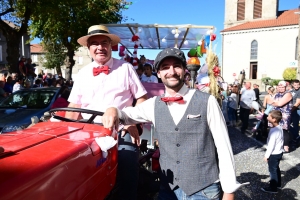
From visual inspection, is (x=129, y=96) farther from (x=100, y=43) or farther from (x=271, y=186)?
(x=271, y=186)

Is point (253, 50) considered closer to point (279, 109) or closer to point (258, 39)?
point (258, 39)

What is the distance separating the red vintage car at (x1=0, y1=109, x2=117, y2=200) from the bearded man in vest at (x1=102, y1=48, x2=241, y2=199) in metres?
0.26

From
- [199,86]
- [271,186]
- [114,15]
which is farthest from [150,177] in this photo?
[114,15]

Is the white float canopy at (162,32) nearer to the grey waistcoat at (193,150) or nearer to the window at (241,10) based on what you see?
the grey waistcoat at (193,150)

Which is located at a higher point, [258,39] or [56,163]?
[258,39]

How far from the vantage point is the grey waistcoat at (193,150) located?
1.72 meters

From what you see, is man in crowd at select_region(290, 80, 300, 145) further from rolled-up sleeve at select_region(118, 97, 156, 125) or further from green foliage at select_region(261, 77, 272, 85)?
green foliage at select_region(261, 77, 272, 85)

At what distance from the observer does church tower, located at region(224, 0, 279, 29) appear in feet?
128

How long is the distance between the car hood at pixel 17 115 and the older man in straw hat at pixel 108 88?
11.8 feet

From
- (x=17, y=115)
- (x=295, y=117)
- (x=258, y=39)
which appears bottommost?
(x=295, y=117)

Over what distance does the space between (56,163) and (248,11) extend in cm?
4399

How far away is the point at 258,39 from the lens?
3844 centimetres

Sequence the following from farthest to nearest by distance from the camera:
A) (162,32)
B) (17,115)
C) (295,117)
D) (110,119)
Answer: (295,117) < (162,32) < (17,115) < (110,119)

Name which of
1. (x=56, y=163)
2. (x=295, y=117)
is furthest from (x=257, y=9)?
(x=56, y=163)
